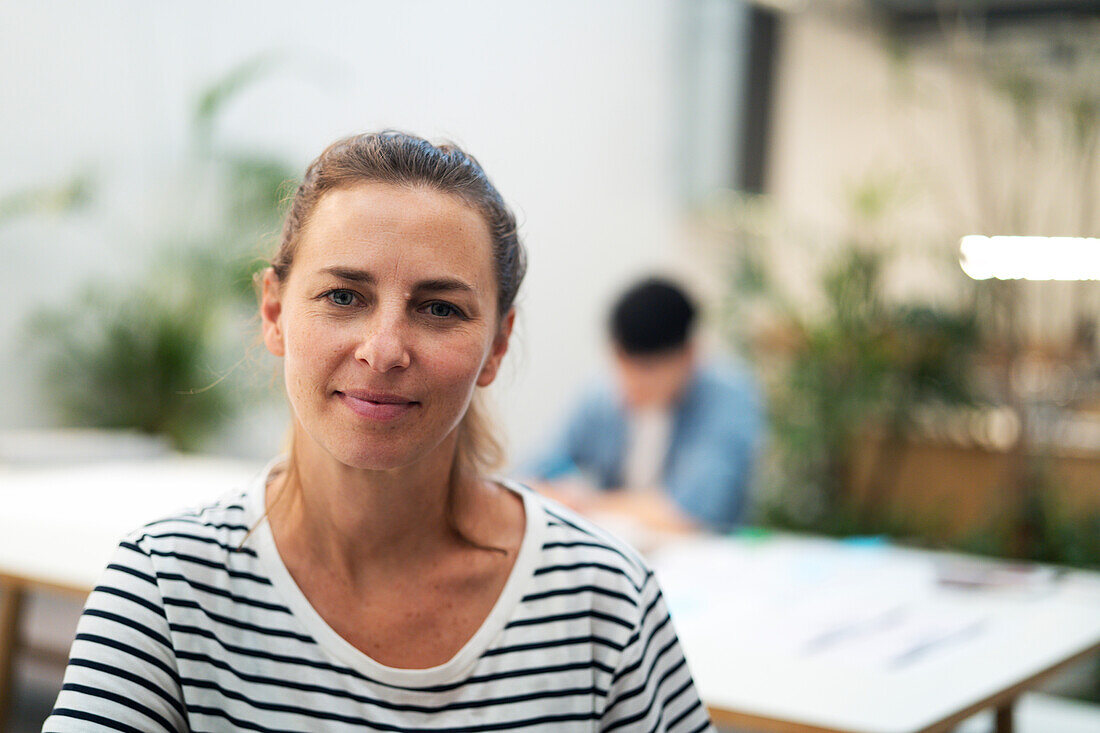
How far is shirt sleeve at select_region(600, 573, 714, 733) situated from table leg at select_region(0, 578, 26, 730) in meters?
1.54

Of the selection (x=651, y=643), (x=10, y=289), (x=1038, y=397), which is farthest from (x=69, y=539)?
(x=1038, y=397)

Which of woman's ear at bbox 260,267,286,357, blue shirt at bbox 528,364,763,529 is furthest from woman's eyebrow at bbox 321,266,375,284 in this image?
blue shirt at bbox 528,364,763,529

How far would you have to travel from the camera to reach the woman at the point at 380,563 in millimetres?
991

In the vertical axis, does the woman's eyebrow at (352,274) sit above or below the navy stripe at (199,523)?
above

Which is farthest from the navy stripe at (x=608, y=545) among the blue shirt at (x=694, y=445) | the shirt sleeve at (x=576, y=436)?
the shirt sleeve at (x=576, y=436)

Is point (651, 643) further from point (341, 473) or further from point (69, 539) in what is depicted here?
point (69, 539)

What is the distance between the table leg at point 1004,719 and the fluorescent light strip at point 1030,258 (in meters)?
3.34

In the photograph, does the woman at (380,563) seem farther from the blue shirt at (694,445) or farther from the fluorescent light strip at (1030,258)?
the fluorescent light strip at (1030,258)

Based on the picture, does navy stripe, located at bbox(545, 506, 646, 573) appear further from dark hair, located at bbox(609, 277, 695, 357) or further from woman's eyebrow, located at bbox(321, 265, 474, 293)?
dark hair, located at bbox(609, 277, 695, 357)

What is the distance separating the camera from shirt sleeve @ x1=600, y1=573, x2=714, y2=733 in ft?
3.54

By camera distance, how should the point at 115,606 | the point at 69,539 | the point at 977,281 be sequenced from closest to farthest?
the point at 115,606 → the point at 69,539 → the point at 977,281

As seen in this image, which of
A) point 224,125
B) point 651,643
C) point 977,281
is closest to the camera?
point 651,643

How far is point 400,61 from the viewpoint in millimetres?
5312

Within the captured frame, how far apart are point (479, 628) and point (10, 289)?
140 inches
